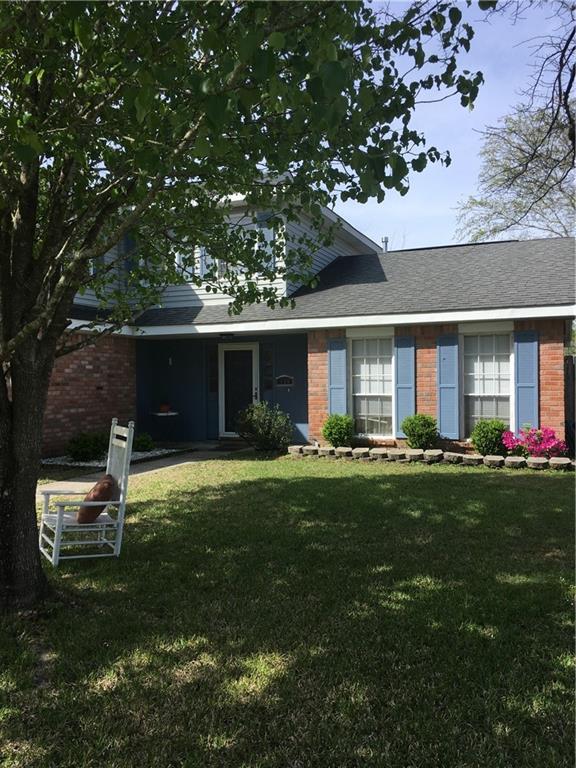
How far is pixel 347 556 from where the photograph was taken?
17.7 ft

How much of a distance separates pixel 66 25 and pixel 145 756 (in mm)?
3780

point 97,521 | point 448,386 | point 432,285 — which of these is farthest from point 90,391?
point 97,521

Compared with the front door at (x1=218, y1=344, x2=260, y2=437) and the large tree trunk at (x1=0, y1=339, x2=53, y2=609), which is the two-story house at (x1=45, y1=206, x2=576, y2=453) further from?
the large tree trunk at (x1=0, y1=339, x2=53, y2=609)

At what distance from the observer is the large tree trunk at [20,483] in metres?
4.27

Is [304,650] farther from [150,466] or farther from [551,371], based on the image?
[551,371]

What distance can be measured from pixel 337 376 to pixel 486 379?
292cm

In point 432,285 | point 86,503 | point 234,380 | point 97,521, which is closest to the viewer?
point 86,503

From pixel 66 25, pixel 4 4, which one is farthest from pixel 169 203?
pixel 4 4

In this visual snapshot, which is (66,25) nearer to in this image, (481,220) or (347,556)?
(347,556)

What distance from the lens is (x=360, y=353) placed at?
1240 centimetres

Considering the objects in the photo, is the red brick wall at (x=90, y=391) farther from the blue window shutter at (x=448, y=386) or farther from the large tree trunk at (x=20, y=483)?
the large tree trunk at (x=20, y=483)

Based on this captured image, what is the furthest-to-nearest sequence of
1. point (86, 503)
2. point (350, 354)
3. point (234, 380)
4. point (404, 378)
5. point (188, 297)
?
point (188, 297), point (234, 380), point (350, 354), point (404, 378), point (86, 503)

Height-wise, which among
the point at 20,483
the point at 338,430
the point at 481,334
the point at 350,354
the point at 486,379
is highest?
the point at 481,334

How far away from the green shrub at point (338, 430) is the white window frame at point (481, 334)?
213 cm
